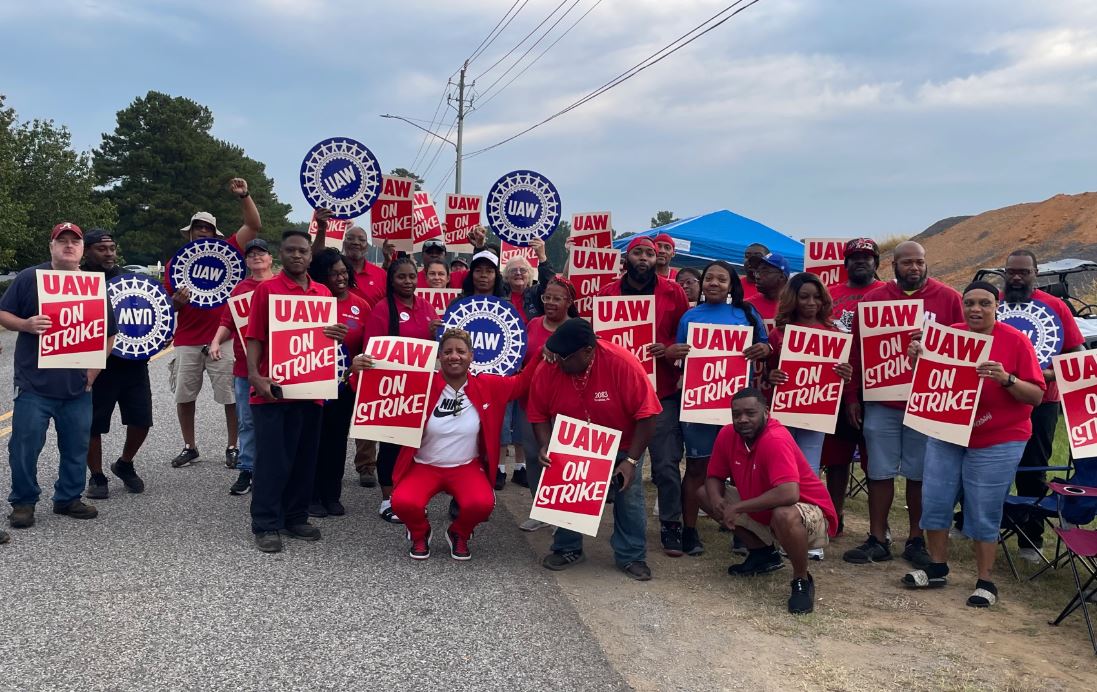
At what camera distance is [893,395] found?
21.8 ft

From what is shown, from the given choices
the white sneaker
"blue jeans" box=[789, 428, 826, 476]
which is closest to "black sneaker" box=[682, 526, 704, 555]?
"blue jeans" box=[789, 428, 826, 476]

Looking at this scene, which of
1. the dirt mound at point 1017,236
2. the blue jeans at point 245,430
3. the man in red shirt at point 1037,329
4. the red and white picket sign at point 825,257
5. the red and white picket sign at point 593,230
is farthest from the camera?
the dirt mound at point 1017,236

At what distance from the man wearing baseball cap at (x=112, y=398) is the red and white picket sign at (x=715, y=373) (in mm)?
4549

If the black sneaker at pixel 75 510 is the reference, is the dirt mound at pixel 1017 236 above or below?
above

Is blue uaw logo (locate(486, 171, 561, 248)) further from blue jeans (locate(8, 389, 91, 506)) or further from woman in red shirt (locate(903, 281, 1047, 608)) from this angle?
woman in red shirt (locate(903, 281, 1047, 608))

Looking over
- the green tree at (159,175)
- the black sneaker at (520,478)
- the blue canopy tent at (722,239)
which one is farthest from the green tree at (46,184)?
the black sneaker at (520,478)

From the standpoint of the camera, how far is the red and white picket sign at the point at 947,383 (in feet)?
19.4

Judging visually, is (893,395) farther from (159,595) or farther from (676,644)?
(159,595)

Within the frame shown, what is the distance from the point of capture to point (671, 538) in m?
6.95

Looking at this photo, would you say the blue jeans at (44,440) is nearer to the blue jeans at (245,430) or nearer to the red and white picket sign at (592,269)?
the blue jeans at (245,430)

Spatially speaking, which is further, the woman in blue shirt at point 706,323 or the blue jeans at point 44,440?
the woman in blue shirt at point 706,323

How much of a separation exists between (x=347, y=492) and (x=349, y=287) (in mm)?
1861

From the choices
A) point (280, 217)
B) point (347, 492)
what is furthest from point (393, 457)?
point (280, 217)

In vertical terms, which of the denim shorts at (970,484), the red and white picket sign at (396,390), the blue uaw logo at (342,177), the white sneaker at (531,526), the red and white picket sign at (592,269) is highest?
the blue uaw logo at (342,177)
